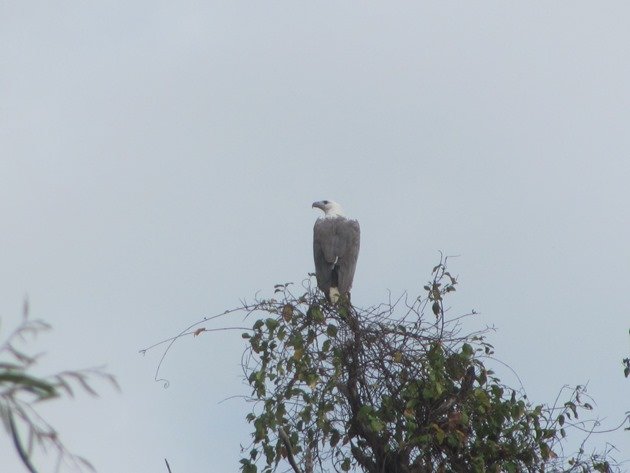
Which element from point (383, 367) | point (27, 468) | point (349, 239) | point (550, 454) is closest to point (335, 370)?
point (383, 367)

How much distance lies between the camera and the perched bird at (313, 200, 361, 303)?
1002 cm

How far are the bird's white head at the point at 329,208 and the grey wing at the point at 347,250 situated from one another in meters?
0.37

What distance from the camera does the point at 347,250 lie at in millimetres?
10391

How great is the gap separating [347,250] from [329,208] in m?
→ 1.36

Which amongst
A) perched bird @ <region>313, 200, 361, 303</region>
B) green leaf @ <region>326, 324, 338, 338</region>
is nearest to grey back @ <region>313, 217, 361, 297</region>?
perched bird @ <region>313, 200, 361, 303</region>

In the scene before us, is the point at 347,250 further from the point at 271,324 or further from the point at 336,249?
the point at 271,324

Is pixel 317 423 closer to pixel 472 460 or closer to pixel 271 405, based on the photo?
pixel 271 405

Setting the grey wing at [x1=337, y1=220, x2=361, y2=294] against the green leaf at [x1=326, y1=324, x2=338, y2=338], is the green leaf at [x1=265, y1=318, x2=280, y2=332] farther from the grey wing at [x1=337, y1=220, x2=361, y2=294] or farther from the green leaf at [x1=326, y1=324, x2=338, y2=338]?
the grey wing at [x1=337, y1=220, x2=361, y2=294]

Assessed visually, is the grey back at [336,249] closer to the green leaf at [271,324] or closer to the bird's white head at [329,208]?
the bird's white head at [329,208]

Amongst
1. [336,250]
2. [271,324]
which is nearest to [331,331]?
[271,324]

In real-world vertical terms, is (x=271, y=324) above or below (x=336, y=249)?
below

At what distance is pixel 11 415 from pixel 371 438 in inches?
221

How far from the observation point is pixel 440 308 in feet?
21.7

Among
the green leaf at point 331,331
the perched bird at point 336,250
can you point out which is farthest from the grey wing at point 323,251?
the green leaf at point 331,331
